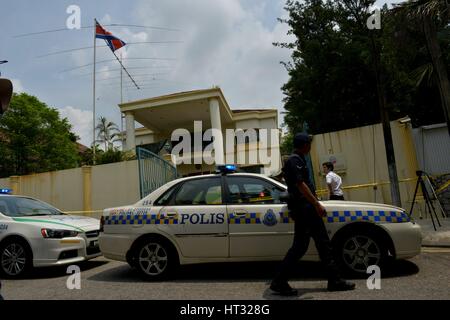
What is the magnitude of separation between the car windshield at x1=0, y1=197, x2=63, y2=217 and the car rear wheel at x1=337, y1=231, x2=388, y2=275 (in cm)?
543

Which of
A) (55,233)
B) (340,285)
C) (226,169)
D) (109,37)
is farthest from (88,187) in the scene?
(109,37)

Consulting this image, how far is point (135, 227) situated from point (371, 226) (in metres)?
3.21

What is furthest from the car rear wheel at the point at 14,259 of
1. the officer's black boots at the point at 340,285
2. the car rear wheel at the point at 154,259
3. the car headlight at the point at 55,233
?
the officer's black boots at the point at 340,285

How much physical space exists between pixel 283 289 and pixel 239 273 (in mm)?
1383

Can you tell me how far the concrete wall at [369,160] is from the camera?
10.7 metres

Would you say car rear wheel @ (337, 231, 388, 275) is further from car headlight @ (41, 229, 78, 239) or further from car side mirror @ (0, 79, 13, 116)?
car headlight @ (41, 229, 78, 239)

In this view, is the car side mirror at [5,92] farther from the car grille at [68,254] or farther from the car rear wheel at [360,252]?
the car rear wheel at [360,252]

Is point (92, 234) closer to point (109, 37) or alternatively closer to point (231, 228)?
point (231, 228)

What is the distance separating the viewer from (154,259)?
16.9ft

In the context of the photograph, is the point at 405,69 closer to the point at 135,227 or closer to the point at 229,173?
the point at 229,173

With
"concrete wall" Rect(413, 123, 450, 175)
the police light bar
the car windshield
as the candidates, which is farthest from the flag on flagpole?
the police light bar

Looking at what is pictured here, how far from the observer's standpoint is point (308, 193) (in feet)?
13.6

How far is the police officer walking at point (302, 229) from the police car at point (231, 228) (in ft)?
1.40

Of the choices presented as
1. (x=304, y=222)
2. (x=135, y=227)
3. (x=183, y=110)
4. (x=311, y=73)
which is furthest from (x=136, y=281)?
(x=183, y=110)
